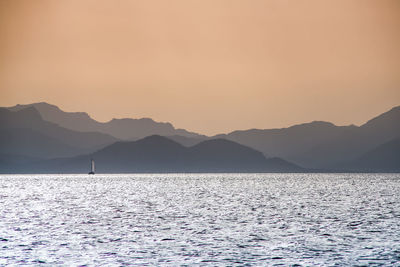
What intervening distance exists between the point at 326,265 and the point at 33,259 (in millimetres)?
18291

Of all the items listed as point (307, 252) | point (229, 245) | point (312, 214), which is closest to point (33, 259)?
point (229, 245)

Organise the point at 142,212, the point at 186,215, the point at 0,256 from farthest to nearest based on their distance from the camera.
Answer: the point at 142,212
the point at 186,215
the point at 0,256

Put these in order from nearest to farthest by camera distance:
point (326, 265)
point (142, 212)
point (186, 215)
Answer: point (326, 265), point (186, 215), point (142, 212)

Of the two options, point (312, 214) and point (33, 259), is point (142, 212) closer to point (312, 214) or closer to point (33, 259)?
point (312, 214)

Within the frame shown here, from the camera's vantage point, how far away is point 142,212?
8538cm

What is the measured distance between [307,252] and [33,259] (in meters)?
18.2

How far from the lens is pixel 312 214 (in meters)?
81.2

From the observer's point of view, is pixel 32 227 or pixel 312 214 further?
pixel 312 214

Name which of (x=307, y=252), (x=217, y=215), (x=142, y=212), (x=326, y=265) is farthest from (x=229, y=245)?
(x=142, y=212)

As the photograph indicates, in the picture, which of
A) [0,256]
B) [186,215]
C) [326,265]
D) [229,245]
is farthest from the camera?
[186,215]

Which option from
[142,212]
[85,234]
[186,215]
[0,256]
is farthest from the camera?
[142,212]

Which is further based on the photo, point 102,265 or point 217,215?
point 217,215

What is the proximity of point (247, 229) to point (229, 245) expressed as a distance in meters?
12.1

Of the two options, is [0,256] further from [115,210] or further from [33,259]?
[115,210]
